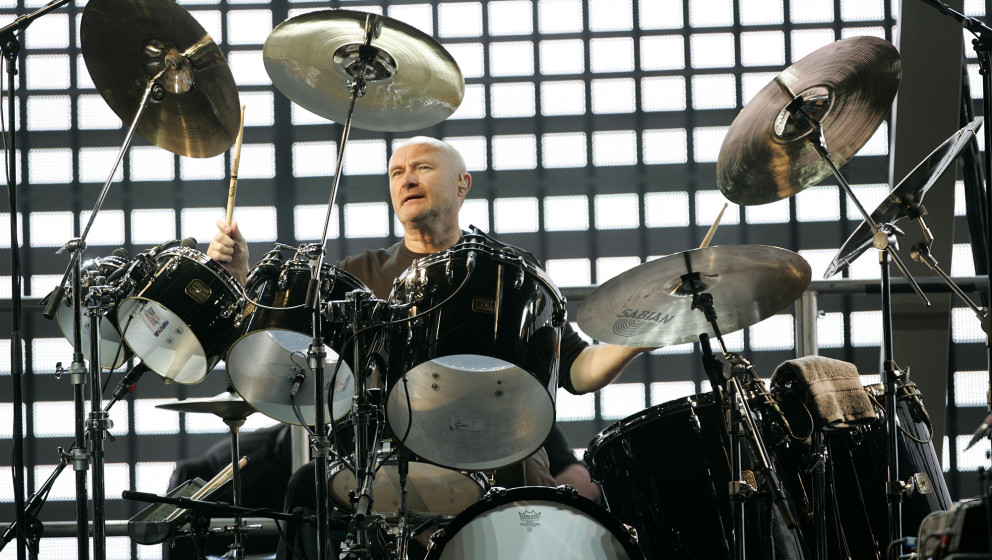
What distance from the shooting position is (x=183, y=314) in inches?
93.7

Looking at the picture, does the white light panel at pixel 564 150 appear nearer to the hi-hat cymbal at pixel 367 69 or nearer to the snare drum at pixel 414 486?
the hi-hat cymbal at pixel 367 69

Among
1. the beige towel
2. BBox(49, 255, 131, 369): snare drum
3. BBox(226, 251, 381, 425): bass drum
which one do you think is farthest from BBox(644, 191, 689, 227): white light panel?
BBox(49, 255, 131, 369): snare drum

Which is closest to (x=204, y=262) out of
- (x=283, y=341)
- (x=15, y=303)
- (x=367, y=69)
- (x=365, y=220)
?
(x=283, y=341)

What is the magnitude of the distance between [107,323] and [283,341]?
58cm

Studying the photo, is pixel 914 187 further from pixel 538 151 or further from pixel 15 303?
pixel 538 151

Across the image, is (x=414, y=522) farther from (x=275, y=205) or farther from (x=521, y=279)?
(x=275, y=205)

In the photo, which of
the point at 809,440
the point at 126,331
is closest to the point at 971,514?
the point at 809,440

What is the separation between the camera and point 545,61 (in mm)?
5273

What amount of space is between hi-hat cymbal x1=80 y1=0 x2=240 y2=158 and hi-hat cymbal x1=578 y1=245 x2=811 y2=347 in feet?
3.84

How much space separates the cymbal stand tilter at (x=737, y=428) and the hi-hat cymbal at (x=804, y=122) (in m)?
0.52

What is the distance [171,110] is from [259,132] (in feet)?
9.29

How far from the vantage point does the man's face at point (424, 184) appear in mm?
3178

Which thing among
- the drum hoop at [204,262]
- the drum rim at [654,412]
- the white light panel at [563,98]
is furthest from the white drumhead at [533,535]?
the white light panel at [563,98]

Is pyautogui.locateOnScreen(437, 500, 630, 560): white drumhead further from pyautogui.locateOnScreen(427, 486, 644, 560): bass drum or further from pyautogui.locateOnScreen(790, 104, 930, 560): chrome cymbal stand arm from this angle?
pyautogui.locateOnScreen(790, 104, 930, 560): chrome cymbal stand arm
